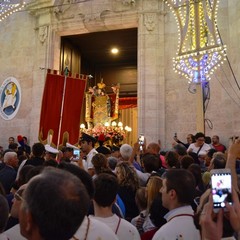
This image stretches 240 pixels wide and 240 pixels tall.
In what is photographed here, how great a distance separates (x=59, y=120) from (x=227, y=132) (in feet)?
21.4

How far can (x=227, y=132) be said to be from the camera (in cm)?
1324

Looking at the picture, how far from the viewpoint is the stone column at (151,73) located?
1447 centimetres

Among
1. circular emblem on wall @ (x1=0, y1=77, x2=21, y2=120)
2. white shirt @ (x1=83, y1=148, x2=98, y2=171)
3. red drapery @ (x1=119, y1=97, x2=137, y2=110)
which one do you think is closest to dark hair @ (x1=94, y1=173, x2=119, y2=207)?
white shirt @ (x1=83, y1=148, x2=98, y2=171)

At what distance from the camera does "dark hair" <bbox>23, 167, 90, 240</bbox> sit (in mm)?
1565

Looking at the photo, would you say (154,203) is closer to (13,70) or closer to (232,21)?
(232,21)

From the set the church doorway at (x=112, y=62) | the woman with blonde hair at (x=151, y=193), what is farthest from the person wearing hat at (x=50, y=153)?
the church doorway at (x=112, y=62)

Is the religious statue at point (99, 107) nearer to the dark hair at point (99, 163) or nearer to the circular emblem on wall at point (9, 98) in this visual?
the circular emblem on wall at point (9, 98)

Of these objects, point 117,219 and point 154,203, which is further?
point 154,203

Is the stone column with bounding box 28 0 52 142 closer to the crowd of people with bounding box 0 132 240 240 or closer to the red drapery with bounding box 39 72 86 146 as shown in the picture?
the red drapery with bounding box 39 72 86 146

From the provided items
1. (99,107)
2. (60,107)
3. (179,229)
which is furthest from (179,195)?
(99,107)

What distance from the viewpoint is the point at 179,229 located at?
2664 mm

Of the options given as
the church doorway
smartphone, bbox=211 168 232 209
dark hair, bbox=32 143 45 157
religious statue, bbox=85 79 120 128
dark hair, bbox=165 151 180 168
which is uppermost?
the church doorway

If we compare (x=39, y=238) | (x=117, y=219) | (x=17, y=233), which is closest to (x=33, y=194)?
(x=39, y=238)

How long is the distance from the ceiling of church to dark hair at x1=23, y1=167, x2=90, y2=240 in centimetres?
1677
